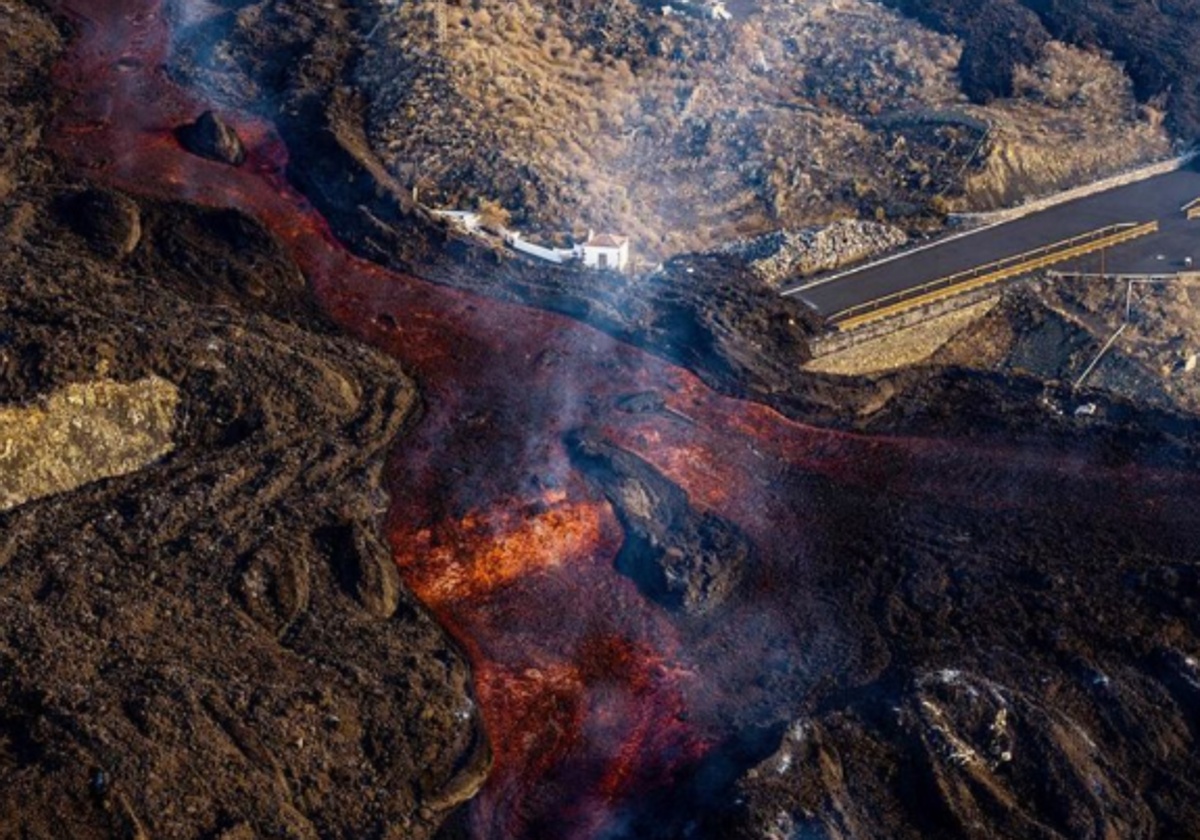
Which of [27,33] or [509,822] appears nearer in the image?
[509,822]

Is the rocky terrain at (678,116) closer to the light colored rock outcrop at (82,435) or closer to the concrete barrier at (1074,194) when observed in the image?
the concrete barrier at (1074,194)

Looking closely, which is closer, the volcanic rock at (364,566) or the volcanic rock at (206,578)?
the volcanic rock at (206,578)

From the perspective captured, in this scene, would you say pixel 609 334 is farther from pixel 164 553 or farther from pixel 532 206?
pixel 164 553

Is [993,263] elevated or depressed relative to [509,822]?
elevated

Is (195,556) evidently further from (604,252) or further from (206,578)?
(604,252)

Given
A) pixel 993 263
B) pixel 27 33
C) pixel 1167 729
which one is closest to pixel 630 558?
pixel 1167 729

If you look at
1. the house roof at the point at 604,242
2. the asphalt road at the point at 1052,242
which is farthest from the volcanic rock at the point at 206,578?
the asphalt road at the point at 1052,242

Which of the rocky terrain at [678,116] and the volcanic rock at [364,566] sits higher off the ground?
the rocky terrain at [678,116]
